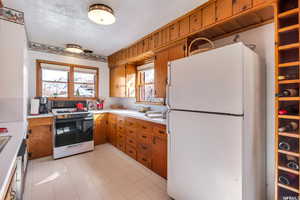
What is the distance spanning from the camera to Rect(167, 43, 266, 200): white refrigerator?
1175 mm

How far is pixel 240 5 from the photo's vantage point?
148 cm

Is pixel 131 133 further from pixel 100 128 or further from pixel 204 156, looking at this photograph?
pixel 204 156

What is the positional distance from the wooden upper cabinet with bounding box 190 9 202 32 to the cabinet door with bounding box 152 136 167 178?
66.6 inches

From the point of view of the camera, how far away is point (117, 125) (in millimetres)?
3406

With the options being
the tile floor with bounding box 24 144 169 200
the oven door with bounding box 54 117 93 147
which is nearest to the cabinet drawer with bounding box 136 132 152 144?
the tile floor with bounding box 24 144 169 200

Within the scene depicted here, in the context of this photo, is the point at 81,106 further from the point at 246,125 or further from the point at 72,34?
the point at 246,125

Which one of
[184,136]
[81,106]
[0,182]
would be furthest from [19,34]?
[184,136]

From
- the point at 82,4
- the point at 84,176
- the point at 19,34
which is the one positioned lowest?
the point at 84,176

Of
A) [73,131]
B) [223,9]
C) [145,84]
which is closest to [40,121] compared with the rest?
[73,131]

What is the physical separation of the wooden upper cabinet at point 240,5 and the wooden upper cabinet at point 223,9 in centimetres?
5

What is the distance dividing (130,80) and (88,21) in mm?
1758

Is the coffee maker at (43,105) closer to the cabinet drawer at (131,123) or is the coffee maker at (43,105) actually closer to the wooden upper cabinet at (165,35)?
the cabinet drawer at (131,123)

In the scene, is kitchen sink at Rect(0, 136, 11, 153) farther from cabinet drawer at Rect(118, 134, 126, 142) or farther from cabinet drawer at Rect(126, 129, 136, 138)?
cabinet drawer at Rect(118, 134, 126, 142)

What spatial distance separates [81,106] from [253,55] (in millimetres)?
3715
